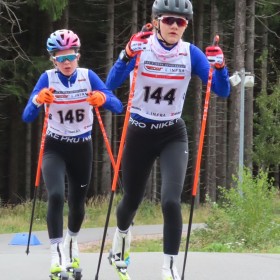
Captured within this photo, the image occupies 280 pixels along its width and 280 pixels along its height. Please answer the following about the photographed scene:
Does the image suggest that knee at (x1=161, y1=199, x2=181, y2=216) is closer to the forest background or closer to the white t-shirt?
the white t-shirt

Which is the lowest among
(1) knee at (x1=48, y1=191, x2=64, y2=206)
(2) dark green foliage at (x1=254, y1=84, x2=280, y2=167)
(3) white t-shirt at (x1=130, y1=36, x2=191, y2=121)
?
(2) dark green foliage at (x1=254, y1=84, x2=280, y2=167)

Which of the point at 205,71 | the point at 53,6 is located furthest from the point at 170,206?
the point at 53,6

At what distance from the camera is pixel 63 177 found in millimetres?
7734

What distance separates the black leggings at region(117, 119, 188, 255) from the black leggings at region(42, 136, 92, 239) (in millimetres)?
613

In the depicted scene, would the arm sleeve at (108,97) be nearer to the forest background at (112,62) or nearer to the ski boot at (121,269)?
the ski boot at (121,269)

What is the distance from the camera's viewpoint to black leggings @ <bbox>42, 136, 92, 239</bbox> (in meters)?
7.59

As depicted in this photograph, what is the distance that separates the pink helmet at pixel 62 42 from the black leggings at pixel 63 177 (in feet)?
2.96

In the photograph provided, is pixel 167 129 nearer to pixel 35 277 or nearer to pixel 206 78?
pixel 206 78

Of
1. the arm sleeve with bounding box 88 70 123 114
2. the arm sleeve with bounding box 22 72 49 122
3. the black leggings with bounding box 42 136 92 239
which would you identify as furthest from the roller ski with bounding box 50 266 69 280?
the arm sleeve with bounding box 88 70 123 114

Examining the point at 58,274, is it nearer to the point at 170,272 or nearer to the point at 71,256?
the point at 71,256

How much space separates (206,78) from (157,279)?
2.05 metres

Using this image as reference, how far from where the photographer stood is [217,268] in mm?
8477

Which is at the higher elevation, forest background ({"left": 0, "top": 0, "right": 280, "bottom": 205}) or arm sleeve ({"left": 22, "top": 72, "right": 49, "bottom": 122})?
arm sleeve ({"left": 22, "top": 72, "right": 49, "bottom": 122})

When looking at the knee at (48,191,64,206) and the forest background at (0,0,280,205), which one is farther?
the forest background at (0,0,280,205)
